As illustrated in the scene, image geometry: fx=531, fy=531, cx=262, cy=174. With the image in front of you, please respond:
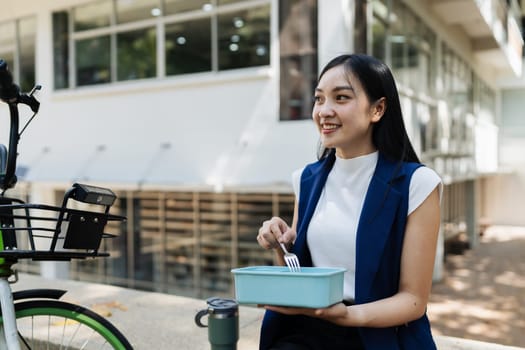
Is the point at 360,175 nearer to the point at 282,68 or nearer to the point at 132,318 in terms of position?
the point at 132,318

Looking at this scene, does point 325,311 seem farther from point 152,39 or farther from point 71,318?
point 152,39

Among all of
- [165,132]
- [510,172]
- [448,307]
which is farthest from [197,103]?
[510,172]

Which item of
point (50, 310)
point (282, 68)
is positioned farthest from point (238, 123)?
point (50, 310)

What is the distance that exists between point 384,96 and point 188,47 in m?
7.05

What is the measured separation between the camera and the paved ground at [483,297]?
6891 mm

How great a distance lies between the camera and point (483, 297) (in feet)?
28.7

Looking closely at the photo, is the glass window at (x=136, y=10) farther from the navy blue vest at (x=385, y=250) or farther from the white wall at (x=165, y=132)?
the navy blue vest at (x=385, y=250)

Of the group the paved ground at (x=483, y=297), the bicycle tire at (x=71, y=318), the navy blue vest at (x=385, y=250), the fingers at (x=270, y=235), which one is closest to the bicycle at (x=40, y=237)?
the bicycle tire at (x=71, y=318)

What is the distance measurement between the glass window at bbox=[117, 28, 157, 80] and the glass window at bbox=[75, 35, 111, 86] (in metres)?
0.30

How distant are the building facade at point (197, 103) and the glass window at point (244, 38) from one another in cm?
2

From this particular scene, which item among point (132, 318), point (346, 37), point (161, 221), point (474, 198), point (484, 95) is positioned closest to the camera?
point (132, 318)

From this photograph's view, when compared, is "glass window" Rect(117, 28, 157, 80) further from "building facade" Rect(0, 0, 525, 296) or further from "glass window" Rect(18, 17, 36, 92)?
"glass window" Rect(18, 17, 36, 92)

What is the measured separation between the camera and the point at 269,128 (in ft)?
24.4

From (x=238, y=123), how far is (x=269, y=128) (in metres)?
0.51
